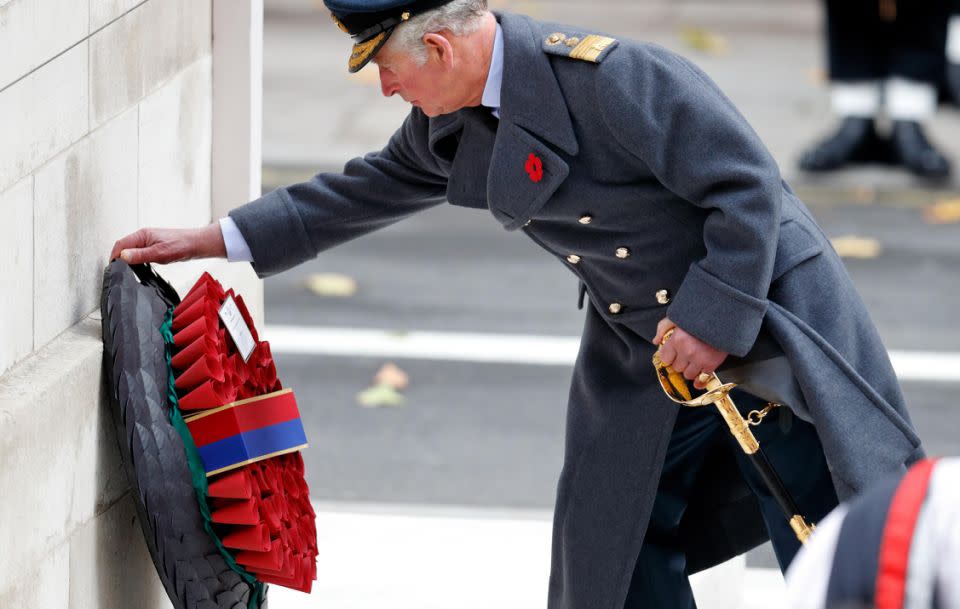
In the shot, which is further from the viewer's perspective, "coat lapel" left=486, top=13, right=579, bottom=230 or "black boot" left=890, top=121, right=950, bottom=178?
"black boot" left=890, top=121, right=950, bottom=178

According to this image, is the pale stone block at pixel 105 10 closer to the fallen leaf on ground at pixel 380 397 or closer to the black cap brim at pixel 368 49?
the black cap brim at pixel 368 49

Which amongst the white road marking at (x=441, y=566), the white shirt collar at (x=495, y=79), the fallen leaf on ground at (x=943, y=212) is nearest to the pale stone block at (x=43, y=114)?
the white shirt collar at (x=495, y=79)

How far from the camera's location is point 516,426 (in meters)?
6.10

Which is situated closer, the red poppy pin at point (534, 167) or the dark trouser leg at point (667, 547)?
the red poppy pin at point (534, 167)

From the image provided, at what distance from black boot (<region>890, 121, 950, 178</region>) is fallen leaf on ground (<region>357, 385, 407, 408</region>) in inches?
174

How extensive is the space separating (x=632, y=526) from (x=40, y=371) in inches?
47.4

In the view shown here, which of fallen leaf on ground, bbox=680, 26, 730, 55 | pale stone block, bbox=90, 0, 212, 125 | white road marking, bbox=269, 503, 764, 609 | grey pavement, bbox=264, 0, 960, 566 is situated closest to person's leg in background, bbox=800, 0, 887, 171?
grey pavement, bbox=264, 0, 960, 566

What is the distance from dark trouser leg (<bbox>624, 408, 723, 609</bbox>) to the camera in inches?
130

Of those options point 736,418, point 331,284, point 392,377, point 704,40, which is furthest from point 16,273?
point 704,40

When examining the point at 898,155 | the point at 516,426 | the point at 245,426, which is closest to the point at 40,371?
the point at 245,426

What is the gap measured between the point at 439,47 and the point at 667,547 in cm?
118

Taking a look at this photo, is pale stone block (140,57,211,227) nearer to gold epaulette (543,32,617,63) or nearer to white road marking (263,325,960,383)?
gold epaulette (543,32,617,63)

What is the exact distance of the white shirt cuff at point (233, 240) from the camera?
333 centimetres

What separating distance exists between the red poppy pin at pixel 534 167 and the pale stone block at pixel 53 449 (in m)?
0.85
